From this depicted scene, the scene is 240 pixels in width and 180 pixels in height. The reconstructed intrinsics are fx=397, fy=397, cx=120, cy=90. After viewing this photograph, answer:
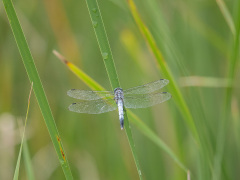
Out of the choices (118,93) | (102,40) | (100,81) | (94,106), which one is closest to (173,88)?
(118,93)

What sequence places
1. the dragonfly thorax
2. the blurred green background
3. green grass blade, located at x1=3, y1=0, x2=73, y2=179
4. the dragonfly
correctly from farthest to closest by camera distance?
the blurred green background
the dragonfly
the dragonfly thorax
green grass blade, located at x1=3, y1=0, x2=73, y2=179

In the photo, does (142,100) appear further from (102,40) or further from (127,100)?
(102,40)

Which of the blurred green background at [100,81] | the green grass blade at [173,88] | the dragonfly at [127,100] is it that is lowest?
the green grass blade at [173,88]

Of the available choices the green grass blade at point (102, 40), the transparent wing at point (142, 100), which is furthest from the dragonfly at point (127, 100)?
the green grass blade at point (102, 40)

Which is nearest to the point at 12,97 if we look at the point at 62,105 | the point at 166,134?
the point at 62,105

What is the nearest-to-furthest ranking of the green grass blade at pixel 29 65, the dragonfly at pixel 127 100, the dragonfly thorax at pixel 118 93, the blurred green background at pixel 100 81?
the green grass blade at pixel 29 65
the dragonfly thorax at pixel 118 93
the dragonfly at pixel 127 100
the blurred green background at pixel 100 81

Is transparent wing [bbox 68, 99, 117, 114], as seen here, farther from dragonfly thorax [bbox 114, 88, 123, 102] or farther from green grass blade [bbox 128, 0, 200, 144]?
green grass blade [bbox 128, 0, 200, 144]

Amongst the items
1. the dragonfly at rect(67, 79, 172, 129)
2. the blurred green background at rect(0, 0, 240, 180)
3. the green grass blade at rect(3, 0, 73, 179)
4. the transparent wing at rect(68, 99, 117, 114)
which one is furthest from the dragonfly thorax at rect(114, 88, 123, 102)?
the blurred green background at rect(0, 0, 240, 180)

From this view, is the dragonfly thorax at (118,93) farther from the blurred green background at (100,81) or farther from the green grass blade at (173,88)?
the blurred green background at (100,81)
